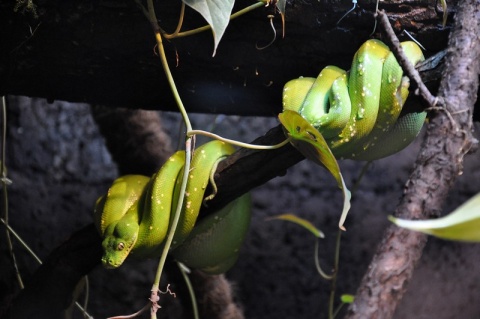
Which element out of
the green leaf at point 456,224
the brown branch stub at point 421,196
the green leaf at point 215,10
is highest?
the green leaf at point 215,10

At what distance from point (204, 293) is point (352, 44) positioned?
1.23m

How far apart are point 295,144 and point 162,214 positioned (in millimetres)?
394

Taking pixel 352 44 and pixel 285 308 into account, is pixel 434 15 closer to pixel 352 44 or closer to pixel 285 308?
pixel 352 44

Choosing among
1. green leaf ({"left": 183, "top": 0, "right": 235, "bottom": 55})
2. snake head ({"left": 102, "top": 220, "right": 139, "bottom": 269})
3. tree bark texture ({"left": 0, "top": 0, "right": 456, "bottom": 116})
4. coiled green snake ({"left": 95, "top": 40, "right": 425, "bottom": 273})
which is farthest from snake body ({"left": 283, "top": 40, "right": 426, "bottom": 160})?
snake head ({"left": 102, "top": 220, "right": 139, "bottom": 269})

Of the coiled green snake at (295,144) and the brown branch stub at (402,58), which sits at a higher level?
the brown branch stub at (402,58)

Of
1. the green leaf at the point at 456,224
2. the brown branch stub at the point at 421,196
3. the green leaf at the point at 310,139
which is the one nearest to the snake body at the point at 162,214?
the green leaf at the point at 310,139

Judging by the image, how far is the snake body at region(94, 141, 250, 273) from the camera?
1335mm

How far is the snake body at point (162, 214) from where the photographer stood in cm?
133

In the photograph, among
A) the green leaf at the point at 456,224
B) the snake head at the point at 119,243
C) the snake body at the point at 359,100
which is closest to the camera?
the green leaf at the point at 456,224

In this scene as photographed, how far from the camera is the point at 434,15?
133 centimetres

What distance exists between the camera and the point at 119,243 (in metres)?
1.33

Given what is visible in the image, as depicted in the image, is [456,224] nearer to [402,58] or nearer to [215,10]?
[402,58]

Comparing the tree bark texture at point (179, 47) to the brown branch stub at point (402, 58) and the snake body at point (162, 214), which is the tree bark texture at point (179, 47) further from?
the brown branch stub at point (402, 58)

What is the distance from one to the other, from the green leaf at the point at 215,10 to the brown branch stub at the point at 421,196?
1.33 ft
